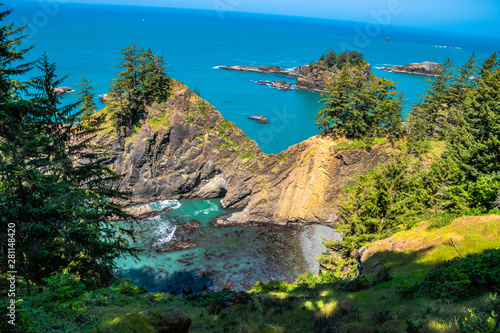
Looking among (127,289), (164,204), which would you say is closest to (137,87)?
(164,204)

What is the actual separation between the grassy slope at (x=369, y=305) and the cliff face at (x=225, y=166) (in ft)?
84.9

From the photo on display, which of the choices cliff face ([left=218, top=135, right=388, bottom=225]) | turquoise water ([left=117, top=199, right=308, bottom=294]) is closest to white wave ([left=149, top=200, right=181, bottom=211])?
turquoise water ([left=117, top=199, right=308, bottom=294])

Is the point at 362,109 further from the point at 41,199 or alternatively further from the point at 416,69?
the point at 416,69

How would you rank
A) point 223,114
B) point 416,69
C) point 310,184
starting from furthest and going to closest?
point 416,69 < point 223,114 < point 310,184

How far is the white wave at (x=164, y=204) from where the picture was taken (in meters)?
51.7

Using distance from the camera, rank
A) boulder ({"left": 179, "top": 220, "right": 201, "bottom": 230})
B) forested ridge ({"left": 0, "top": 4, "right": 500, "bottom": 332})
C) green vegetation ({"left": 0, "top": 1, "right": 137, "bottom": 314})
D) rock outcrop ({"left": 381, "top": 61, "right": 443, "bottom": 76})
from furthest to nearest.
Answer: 1. rock outcrop ({"left": 381, "top": 61, "right": 443, "bottom": 76})
2. boulder ({"left": 179, "top": 220, "right": 201, "bottom": 230})
3. green vegetation ({"left": 0, "top": 1, "right": 137, "bottom": 314})
4. forested ridge ({"left": 0, "top": 4, "right": 500, "bottom": 332})

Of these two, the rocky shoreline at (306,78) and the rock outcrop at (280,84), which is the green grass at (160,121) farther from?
the rocky shoreline at (306,78)

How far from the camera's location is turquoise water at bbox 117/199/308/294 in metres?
36.2

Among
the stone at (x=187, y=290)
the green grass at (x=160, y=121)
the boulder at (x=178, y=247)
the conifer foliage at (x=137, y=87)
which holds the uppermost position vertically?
the conifer foliage at (x=137, y=87)

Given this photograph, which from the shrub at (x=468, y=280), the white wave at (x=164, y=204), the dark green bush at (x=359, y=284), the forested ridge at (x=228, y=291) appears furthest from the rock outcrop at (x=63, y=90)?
the shrub at (x=468, y=280)

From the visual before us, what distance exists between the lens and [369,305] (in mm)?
→ 14188

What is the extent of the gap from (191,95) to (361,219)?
134 ft

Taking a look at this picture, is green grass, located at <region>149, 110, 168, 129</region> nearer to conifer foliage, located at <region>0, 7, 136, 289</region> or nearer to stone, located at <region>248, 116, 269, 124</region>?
stone, located at <region>248, 116, 269, 124</region>

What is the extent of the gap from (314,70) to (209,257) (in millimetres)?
108024
